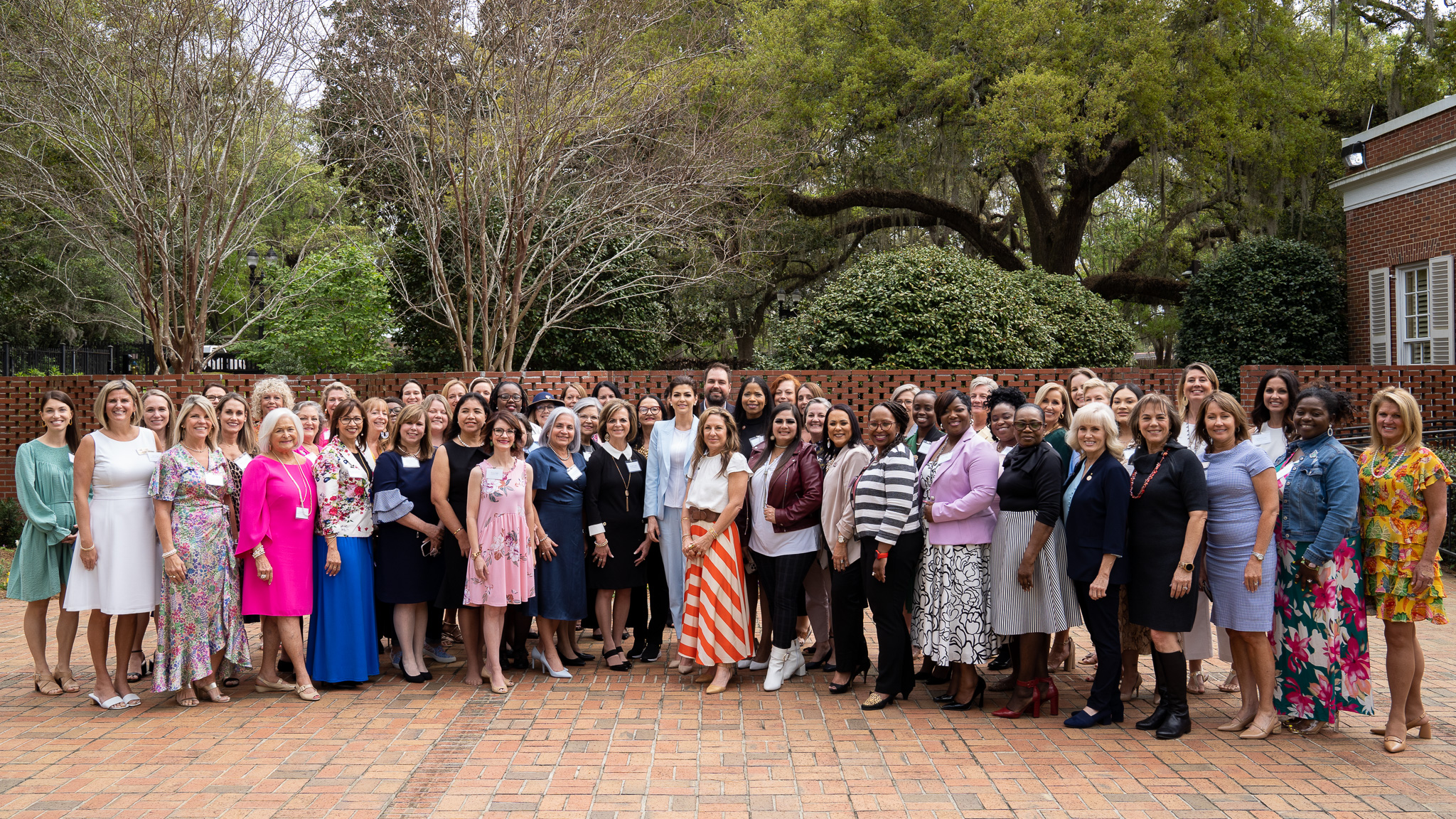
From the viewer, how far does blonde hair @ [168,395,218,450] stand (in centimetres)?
618

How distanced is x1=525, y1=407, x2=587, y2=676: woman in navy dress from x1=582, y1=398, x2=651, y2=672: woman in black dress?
0.30 feet

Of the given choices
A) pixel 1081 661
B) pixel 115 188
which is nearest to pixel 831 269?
pixel 115 188

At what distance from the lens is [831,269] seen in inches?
902

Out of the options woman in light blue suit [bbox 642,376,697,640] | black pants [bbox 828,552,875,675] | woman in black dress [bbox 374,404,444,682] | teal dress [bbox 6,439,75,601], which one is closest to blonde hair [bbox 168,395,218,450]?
teal dress [bbox 6,439,75,601]

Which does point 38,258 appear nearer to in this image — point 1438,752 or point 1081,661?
point 1081,661

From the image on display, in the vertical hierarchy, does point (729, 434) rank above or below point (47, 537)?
above

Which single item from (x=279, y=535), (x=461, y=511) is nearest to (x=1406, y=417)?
(x=461, y=511)

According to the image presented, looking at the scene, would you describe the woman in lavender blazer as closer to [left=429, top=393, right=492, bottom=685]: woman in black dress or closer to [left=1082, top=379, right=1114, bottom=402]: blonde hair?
[left=1082, top=379, right=1114, bottom=402]: blonde hair

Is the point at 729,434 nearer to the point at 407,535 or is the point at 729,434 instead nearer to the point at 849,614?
the point at 849,614

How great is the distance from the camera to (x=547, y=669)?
22.7ft

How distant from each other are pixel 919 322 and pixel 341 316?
37.0 ft

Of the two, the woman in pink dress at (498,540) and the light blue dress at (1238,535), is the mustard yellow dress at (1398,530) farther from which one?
the woman in pink dress at (498,540)

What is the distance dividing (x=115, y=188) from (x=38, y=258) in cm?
1262

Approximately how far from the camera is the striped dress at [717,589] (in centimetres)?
652
